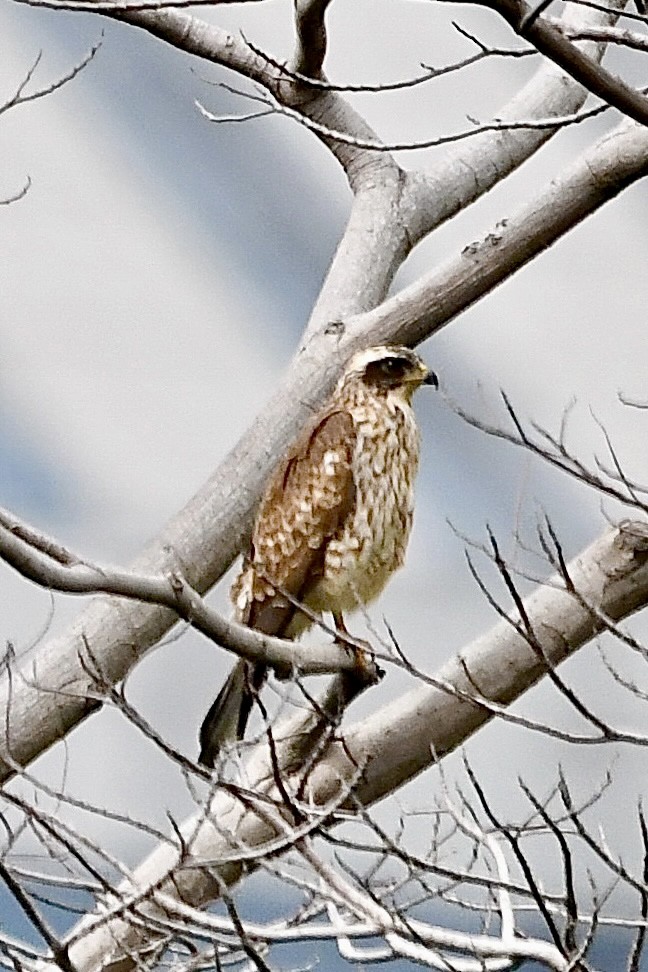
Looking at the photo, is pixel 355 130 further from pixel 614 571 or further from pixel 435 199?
pixel 614 571

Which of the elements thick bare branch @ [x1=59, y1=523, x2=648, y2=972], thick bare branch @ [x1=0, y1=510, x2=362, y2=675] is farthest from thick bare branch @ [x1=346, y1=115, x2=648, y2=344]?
thick bare branch @ [x1=0, y1=510, x2=362, y2=675]

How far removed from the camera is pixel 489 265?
2139 mm

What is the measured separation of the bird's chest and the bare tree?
0.15 m

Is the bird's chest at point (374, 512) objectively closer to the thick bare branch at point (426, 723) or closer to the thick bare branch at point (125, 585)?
the thick bare branch at point (426, 723)

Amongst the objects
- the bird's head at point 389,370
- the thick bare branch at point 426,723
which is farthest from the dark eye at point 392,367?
the thick bare branch at point 426,723

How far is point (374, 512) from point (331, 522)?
73 millimetres

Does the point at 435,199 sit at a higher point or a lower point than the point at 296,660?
higher

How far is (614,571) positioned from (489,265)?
0.62 meters

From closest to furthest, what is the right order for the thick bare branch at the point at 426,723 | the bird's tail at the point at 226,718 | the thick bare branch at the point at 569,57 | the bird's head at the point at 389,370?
the thick bare branch at the point at 569,57 → the thick bare branch at the point at 426,723 → the bird's tail at the point at 226,718 → the bird's head at the point at 389,370

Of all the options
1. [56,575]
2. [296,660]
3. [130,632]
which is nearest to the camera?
[56,575]

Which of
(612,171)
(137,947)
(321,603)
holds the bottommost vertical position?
(137,947)

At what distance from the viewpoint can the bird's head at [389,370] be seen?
6.89 feet

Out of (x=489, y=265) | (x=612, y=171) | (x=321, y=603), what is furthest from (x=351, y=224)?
(x=321, y=603)

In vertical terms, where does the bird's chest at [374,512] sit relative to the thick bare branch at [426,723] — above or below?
above
